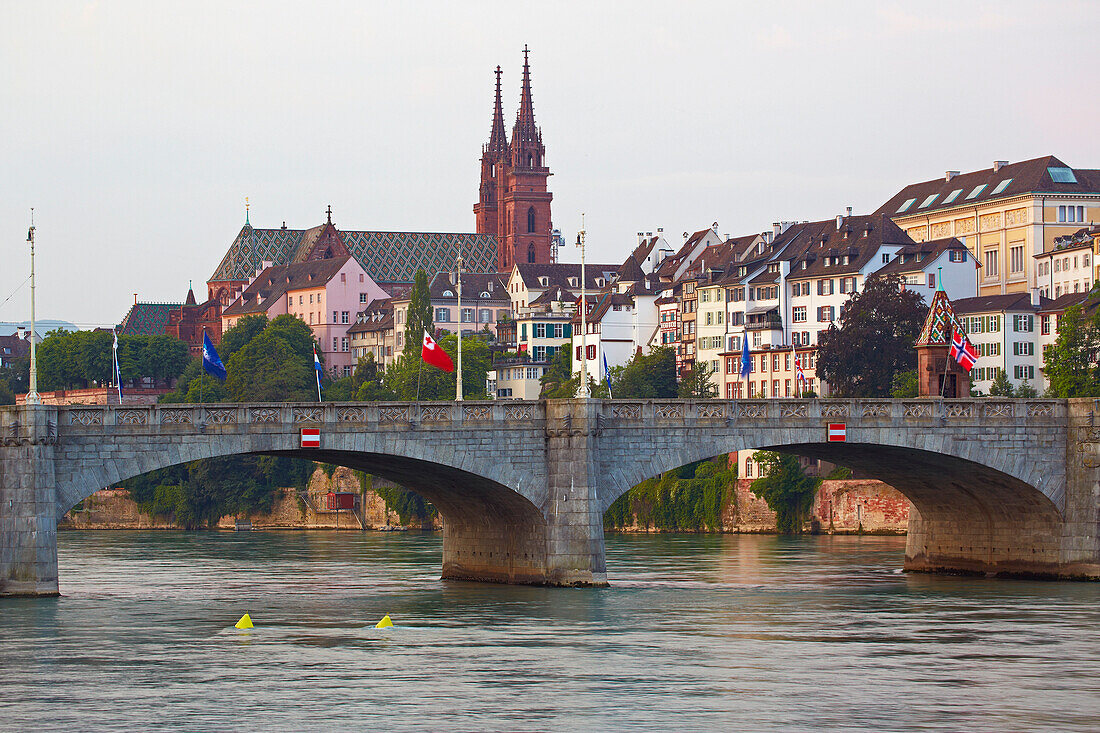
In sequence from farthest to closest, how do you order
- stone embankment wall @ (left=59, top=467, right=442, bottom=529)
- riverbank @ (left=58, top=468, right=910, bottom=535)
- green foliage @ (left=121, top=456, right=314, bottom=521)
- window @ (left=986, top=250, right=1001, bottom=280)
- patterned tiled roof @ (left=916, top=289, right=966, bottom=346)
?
window @ (left=986, top=250, right=1001, bottom=280), green foliage @ (left=121, top=456, right=314, bottom=521), stone embankment wall @ (left=59, top=467, right=442, bottom=529), riverbank @ (left=58, top=468, right=910, bottom=535), patterned tiled roof @ (left=916, top=289, right=966, bottom=346)

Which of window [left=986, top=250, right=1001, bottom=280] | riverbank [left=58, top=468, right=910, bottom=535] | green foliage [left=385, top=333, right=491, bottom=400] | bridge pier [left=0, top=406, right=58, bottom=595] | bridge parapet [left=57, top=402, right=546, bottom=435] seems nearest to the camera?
bridge pier [left=0, top=406, right=58, bottom=595]

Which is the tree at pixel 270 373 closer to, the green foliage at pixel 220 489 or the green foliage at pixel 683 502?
the green foliage at pixel 220 489

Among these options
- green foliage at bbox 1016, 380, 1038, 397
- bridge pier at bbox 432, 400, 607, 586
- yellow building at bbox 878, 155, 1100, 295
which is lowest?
bridge pier at bbox 432, 400, 607, 586

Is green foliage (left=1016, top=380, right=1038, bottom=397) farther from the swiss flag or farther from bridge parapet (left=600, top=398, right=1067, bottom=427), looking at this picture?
the swiss flag

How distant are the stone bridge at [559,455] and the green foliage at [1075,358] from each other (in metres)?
28.4

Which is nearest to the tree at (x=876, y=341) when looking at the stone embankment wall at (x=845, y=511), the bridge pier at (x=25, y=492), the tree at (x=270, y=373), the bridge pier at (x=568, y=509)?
the stone embankment wall at (x=845, y=511)

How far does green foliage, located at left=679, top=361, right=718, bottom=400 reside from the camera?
460ft

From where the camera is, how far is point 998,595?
66.6m

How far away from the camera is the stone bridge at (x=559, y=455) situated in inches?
2392

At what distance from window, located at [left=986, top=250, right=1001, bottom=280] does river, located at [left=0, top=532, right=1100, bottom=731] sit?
7606 centimetres

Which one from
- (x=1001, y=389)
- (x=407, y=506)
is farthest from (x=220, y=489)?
(x=1001, y=389)

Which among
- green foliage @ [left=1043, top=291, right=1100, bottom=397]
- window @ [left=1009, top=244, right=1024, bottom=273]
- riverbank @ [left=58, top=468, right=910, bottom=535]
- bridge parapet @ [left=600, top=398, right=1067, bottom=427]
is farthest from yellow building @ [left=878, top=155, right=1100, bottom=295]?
bridge parapet @ [left=600, top=398, right=1067, bottom=427]

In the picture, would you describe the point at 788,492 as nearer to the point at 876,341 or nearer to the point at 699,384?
the point at 876,341

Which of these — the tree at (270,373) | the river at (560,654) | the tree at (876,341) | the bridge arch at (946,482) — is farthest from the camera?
the tree at (270,373)
